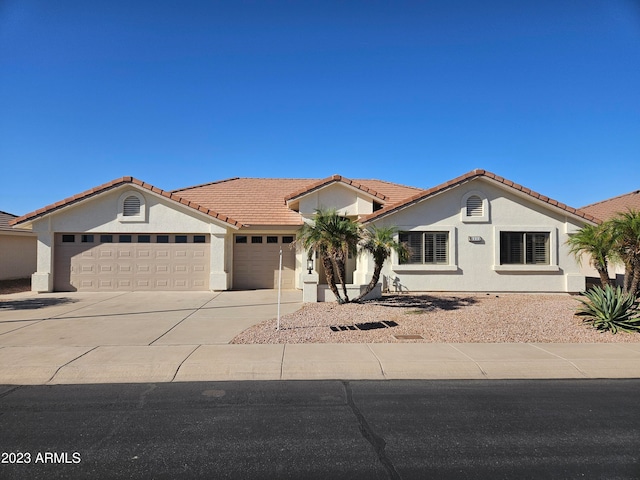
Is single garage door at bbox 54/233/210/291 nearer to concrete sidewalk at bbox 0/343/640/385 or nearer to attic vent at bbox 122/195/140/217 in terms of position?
attic vent at bbox 122/195/140/217

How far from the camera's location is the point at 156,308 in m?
12.1

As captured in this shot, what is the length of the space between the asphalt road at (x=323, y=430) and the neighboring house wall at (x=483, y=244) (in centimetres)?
922

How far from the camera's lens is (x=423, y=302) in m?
12.8

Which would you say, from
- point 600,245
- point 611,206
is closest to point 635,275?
point 600,245

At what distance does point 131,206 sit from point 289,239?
6682 mm

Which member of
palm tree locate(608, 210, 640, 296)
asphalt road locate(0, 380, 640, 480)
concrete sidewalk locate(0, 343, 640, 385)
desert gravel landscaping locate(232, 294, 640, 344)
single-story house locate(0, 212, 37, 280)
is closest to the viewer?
asphalt road locate(0, 380, 640, 480)

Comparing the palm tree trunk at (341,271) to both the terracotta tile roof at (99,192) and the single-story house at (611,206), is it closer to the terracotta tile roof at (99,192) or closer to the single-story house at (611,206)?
the terracotta tile roof at (99,192)

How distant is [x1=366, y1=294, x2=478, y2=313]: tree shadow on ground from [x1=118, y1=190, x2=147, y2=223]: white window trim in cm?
993

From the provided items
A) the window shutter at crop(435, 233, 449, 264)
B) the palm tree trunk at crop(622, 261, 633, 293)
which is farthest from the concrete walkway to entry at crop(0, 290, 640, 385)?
the window shutter at crop(435, 233, 449, 264)

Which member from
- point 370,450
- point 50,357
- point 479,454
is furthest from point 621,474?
point 50,357

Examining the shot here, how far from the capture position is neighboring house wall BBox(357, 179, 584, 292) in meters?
15.1

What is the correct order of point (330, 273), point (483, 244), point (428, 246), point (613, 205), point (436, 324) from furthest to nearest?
1. point (613, 205)
2. point (483, 244)
3. point (428, 246)
4. point (330, 273)
5. point (436, 324)

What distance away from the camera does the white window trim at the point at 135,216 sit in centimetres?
1602

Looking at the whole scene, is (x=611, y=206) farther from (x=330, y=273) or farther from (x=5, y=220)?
(x=5, y=220)
